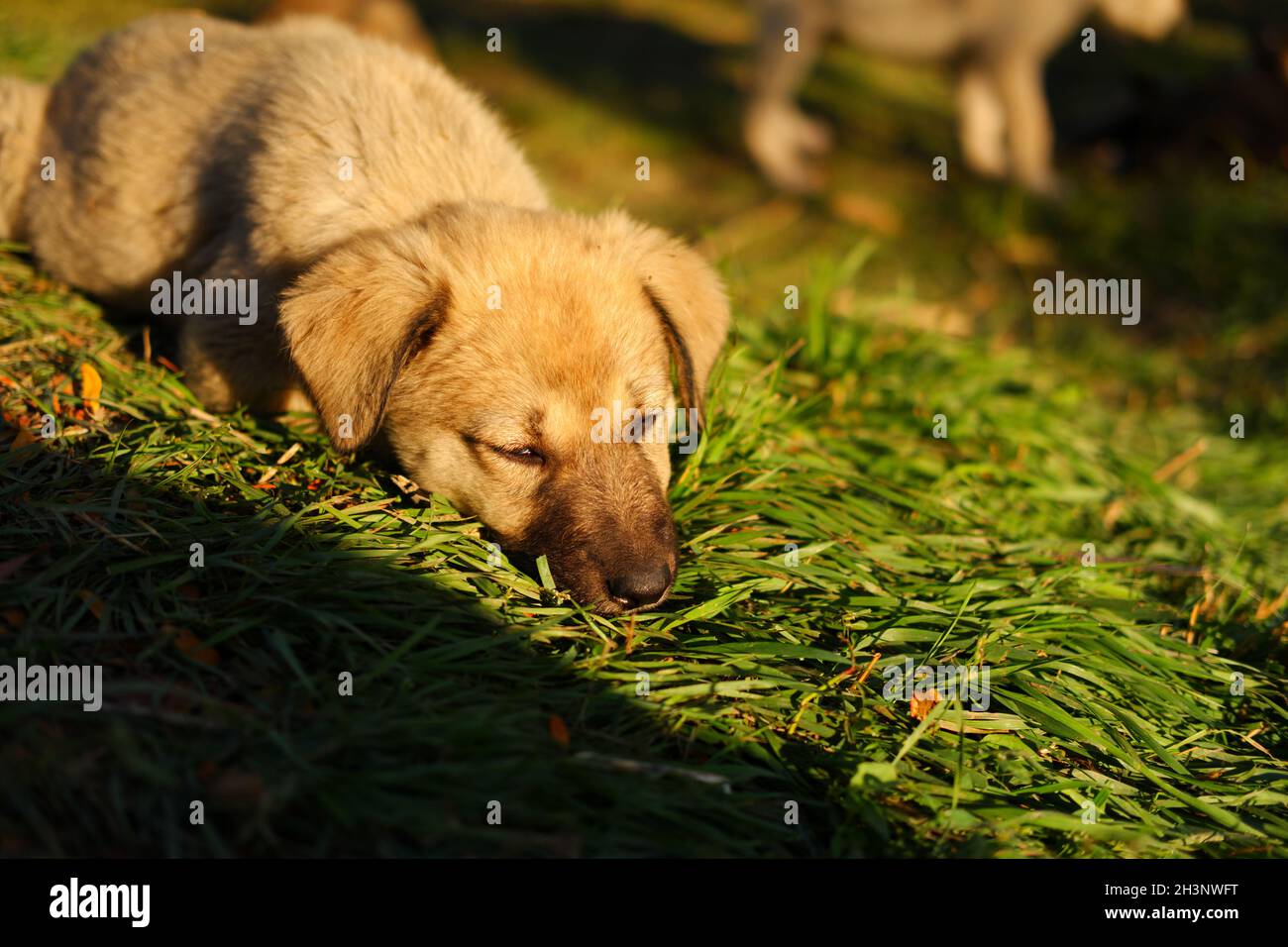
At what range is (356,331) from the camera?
323 centimetres

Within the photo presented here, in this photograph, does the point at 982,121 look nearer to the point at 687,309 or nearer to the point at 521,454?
the point at 687,309

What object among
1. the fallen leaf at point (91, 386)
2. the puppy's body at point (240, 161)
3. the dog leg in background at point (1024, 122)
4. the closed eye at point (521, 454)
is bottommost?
the closed eye at point (521, 454)

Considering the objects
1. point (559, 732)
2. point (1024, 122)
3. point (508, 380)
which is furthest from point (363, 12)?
point (559, 732)

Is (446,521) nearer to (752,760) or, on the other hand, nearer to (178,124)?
(752,760)

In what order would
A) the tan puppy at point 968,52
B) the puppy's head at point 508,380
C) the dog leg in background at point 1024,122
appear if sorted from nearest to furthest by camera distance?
the puppy's head at point 508,380, the tan puppy at point 968,52, the dog leg in background at point 1024,122

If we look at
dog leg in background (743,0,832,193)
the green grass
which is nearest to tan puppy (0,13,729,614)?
the green grass

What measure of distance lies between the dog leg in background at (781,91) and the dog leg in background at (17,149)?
5.60 metres

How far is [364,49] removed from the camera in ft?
13.9

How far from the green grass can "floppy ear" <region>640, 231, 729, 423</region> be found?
16.5 inches

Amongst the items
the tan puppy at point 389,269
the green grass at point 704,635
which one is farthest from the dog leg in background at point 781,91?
the tan puppy at point 389,269

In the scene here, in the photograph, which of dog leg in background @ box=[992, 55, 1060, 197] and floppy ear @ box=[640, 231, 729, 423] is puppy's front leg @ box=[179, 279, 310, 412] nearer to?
floppy ear @ box=[640, 231, 729, 423]

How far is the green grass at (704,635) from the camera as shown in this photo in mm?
2410

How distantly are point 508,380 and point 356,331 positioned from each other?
512 millimetres

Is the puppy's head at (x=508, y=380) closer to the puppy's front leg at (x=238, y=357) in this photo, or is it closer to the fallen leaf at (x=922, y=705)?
the puppy's front leg at (x=238, y=357)
